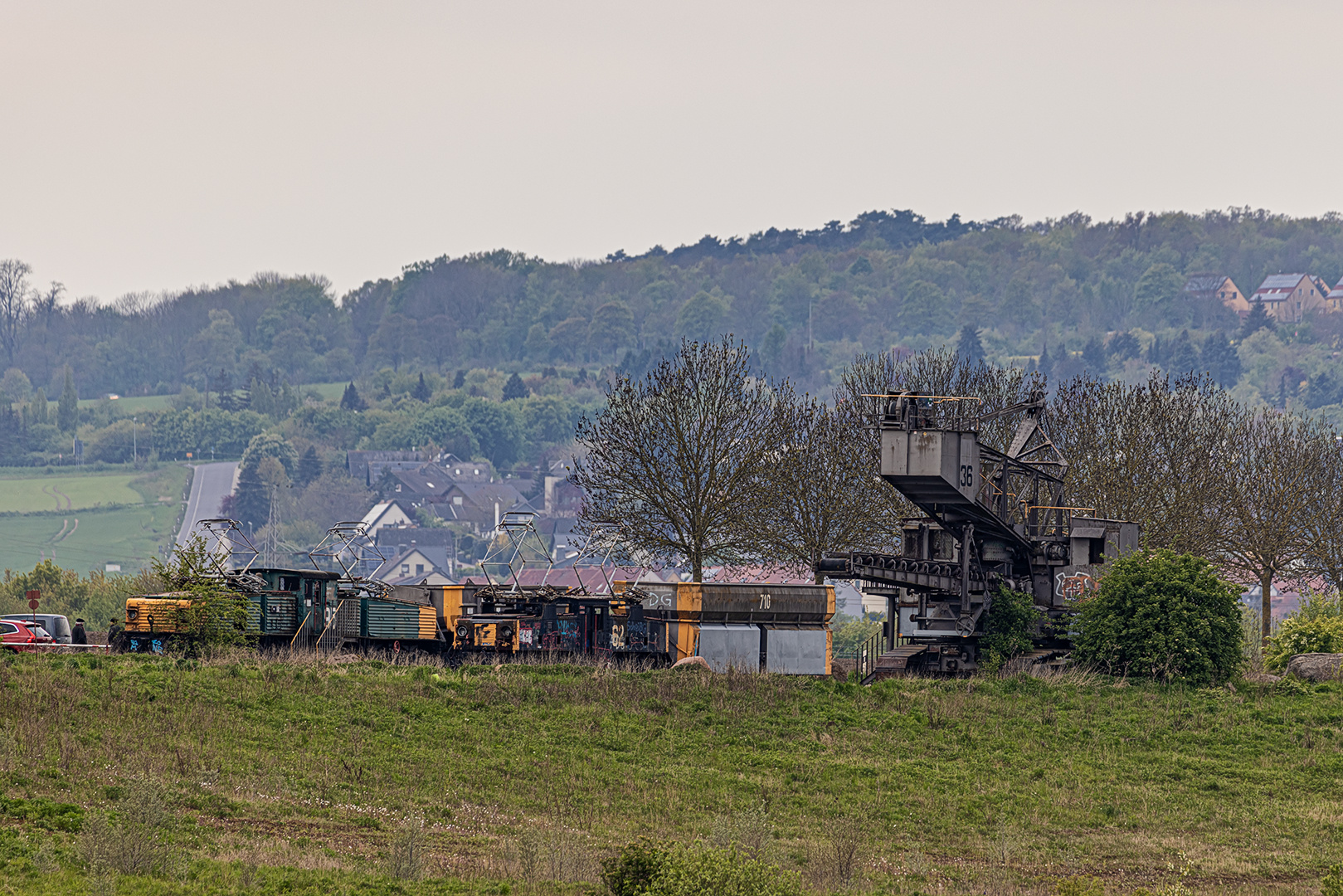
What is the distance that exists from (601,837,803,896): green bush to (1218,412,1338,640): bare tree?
153 feet

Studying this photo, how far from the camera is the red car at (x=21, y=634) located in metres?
42.8

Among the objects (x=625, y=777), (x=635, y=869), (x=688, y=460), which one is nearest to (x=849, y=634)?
(x=688, y=460)

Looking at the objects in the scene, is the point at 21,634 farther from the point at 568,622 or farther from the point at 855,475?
the point at 855,475

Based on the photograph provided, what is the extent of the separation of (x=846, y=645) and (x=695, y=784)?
69952mm

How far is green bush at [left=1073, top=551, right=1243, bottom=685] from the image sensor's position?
38906 mm

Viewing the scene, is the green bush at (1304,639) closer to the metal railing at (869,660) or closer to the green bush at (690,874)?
the metal railing at (869,660)

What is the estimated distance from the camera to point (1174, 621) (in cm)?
3916

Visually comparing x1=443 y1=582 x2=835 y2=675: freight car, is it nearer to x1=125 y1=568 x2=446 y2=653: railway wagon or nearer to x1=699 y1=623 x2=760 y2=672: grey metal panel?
x1=699 y1=623 x2=760 y2=672: grey metal panel

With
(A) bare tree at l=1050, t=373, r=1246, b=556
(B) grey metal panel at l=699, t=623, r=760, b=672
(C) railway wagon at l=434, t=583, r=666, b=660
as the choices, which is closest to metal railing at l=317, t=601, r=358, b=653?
(C) railway wagon at l=434, t=583, r=666, b=660

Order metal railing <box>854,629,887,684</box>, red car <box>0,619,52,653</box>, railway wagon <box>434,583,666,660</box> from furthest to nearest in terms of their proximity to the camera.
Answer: metal railing <box>854,629,887,684</box>, red car <box>0,619,52,653</box>, railway wagon <box>434,583,666,660</box>

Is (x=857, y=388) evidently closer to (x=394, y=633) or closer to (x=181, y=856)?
(x=394, y=633)

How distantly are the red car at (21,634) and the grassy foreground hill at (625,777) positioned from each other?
904cm

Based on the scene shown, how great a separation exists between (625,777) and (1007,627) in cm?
1758

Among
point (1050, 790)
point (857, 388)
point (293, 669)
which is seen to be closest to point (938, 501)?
point (1050, 790)
